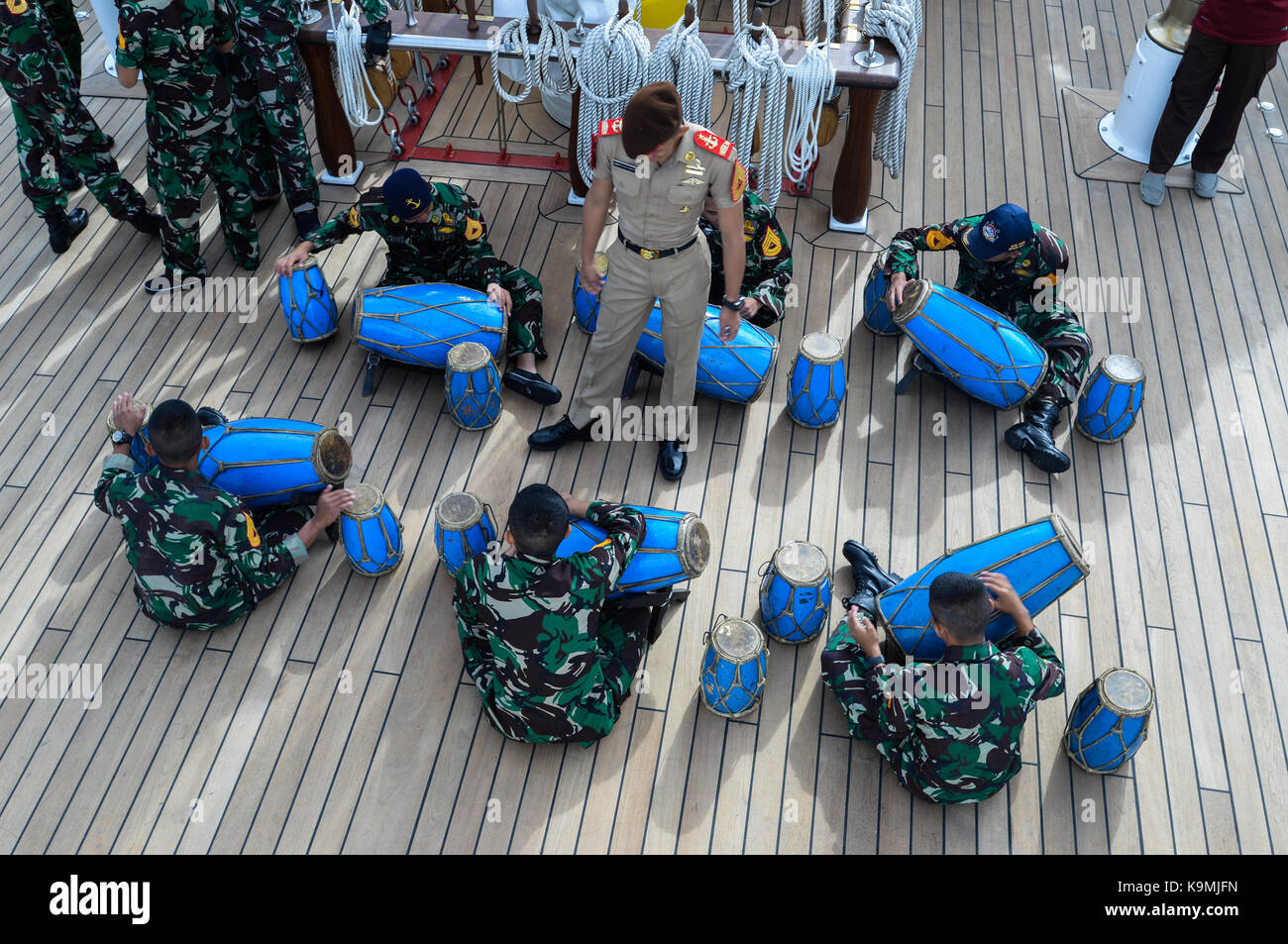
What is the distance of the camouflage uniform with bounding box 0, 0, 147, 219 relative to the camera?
4840mm

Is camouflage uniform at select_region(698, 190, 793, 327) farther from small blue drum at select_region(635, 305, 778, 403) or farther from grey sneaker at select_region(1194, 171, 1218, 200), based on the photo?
grey sneaker at select_region(1194, 171, 1218, 200)

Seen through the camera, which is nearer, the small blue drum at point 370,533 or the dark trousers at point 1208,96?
the small blue drum at point 370,533

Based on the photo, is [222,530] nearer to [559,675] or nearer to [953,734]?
[559,675]

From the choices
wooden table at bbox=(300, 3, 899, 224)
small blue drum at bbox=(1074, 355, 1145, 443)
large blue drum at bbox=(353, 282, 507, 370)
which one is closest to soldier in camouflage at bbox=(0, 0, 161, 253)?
wooden table at bbox=(300, 3, 899, 224)

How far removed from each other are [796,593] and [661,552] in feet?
1.65

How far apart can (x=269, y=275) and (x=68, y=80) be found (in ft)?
4.22

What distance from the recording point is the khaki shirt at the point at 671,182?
12.3 ft

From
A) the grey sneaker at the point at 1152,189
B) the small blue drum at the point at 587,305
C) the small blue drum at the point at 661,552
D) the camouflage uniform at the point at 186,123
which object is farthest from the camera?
the grey sneaker at the point at 1152,189

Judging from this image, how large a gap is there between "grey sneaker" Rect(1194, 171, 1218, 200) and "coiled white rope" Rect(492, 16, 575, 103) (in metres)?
3.65

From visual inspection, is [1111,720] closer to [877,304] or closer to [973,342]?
[973,342]

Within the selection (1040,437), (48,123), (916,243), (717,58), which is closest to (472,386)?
(916,243)

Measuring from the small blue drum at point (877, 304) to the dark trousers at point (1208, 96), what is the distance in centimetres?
215

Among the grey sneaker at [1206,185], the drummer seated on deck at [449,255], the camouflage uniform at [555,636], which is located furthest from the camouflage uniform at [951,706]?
the grey sneaker at [1206,185]

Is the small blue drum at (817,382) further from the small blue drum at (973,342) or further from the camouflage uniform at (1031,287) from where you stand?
the camouflage uniform at (1031,287)
